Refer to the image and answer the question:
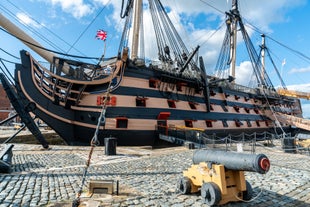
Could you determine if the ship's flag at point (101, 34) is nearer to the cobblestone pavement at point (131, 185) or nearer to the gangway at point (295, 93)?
the cobblestone pavement at point (131, 185)

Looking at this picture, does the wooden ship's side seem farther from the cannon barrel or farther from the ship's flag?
the cannon barrel

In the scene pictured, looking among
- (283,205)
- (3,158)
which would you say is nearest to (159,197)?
(283,205)

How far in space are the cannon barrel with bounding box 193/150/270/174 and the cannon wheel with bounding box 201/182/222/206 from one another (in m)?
0.46

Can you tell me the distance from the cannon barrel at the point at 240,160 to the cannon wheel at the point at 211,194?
464mm

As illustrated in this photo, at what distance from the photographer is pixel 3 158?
25.0 feet

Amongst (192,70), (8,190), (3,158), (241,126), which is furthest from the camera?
(241,126)

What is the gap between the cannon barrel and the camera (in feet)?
13.6

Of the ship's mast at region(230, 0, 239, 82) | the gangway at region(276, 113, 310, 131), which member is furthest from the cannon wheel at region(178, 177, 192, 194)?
the gangway at region(276, 113, 310, 131)

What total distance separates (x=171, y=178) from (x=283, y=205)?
296 centimetres

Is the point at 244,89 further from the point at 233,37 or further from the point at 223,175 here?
the point at 223,175

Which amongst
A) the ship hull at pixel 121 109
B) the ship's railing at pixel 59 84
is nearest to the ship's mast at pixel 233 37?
the ship hull at pixel 121 109

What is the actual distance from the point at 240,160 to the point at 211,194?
0.85 m

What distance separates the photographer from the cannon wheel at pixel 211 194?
439 centimetres

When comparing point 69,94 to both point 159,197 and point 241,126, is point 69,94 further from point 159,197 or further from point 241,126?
point 241,126
